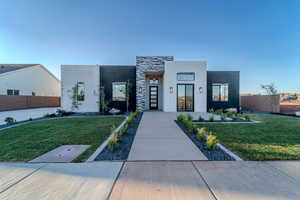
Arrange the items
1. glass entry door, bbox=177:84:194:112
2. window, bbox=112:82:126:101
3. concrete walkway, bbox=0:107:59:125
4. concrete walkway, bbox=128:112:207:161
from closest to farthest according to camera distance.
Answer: concrete walkway, bbox=128:112:207:161
concrete walkway, bbox=0:107:59:125
glass entry door, bbox=177:84:194:112
window, bbox=112:82:126:101

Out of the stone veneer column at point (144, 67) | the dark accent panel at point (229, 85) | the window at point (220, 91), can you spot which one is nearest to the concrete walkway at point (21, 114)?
the stone veneer column at point (144, 67)

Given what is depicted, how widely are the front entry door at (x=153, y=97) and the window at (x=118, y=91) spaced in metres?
2.76

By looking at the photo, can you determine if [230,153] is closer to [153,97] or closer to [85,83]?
[153,97]

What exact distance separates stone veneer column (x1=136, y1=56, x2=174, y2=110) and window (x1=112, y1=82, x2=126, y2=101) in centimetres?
149

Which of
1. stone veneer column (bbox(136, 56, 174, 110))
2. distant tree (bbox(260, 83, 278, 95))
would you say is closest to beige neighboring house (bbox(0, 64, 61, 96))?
stone veneer column (bbox(136, 56, 174, 110))

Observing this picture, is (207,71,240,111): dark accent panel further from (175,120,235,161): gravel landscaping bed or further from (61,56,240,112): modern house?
(175,120,235,161): gravel landscaping bed

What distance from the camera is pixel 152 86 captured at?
1413cm

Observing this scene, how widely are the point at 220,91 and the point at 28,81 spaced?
26.7 metres

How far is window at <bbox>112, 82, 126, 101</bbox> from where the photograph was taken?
43.9 feet

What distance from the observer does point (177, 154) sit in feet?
11.3

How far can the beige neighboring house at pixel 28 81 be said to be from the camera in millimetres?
18156

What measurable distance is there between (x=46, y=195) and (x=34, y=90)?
26.0 meters

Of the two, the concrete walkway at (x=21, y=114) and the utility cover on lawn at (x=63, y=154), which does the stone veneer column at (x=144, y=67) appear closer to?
the concrete walkway at (x=21, y=114)

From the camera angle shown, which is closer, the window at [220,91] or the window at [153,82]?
the window at [220,91]
